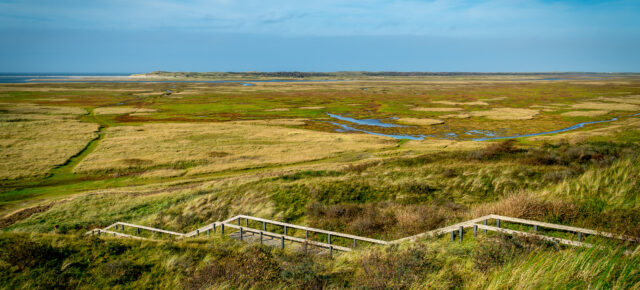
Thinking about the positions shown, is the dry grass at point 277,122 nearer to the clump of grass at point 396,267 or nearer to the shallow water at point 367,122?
the shallow water at point 367,122

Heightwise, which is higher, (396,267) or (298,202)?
(396,267)

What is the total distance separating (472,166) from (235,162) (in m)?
25.3

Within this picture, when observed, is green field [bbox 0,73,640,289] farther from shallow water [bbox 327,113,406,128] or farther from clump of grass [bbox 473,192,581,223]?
shallow water [bbox 327,113,406,128]

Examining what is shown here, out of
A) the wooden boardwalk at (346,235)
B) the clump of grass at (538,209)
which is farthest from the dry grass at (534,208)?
the wooden boardwalk at (346,235)

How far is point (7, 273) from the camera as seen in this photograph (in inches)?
360

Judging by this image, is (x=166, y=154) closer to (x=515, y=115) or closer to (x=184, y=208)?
(x=184, y=208)

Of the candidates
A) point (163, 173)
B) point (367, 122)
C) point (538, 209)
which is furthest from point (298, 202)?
point (367, 122)

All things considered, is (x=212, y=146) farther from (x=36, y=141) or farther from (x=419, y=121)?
(x=419, y=121)

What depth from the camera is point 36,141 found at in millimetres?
49219

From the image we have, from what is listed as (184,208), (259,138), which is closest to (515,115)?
(259,138)

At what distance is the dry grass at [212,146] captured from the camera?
129 feet

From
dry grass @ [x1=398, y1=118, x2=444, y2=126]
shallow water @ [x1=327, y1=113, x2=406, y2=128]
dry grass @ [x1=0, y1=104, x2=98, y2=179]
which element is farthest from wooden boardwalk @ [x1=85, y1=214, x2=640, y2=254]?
dry grass @ [x1=398, y1=118, x2=444, y2=126]

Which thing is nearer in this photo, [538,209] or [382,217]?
[538,209]

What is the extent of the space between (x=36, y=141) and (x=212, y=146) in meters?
25.1
